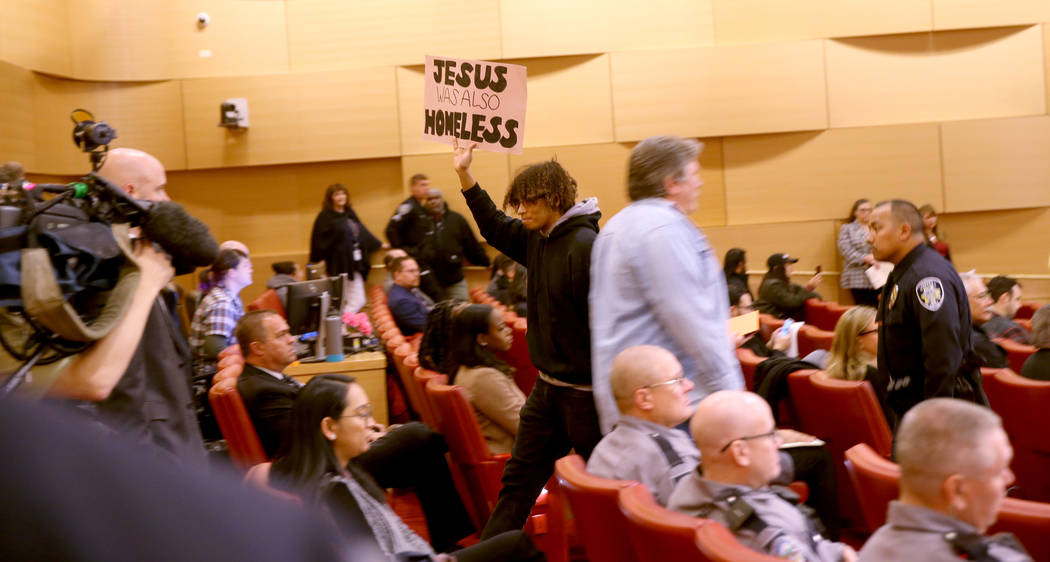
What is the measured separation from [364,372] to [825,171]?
6.55 metres

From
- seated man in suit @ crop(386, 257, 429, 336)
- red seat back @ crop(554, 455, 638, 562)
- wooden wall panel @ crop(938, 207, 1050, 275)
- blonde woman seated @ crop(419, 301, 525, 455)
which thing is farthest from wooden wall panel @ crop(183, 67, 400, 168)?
red seat back @ crop(554, 455, 638, 562)

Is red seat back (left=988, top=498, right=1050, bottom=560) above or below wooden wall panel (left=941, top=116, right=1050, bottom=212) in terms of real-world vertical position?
below

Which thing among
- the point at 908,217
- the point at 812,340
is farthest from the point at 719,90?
the point at 908,217

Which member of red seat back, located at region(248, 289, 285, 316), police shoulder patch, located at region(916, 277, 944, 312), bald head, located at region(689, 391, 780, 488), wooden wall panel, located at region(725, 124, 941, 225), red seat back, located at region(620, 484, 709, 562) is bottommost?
red seat back, located at region(620, 484, 709, 562)

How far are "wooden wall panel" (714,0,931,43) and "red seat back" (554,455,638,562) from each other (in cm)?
861

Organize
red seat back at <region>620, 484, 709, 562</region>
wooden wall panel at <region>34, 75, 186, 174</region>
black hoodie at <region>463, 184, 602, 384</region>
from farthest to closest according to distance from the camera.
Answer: wooden wall panel at <region>34, 75, 186, 174</region> < black hoodie at <region>463, 184, 602, 384</region> < red seat back at <region>620, 484, 709, 562</region>

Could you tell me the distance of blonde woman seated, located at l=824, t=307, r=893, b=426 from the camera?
12.0 ft

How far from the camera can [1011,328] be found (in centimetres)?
522

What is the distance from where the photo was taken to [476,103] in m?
3.95

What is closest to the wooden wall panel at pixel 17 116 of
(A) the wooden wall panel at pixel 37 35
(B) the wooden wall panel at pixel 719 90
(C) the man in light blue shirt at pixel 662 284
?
(A) the wooden wall panel at pixel 37 35

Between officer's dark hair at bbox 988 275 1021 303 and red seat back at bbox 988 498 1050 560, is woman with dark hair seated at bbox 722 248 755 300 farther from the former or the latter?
red seat back at bbox 988 498 1050 560

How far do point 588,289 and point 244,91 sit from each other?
7982 millimetres

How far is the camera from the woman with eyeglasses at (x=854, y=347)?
365 cm

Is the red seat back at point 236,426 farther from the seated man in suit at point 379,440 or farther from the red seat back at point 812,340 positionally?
the red seat back at point 812,340
